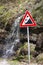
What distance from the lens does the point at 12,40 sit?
15.2 meters

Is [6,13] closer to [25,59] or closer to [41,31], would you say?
[41,31]

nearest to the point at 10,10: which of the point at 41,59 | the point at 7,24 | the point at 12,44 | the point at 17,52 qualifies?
the point at 7,24

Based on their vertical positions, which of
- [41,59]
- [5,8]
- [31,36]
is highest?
[5,8]

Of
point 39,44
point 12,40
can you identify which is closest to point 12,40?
point 12,40

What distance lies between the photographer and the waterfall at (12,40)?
1433 cm

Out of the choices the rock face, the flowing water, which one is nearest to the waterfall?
the flowing water

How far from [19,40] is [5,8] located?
442 cm

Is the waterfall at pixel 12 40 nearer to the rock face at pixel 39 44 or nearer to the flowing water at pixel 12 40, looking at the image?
the flowing water at pixel 12 40

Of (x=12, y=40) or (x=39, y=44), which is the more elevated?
(x=12, y=40)

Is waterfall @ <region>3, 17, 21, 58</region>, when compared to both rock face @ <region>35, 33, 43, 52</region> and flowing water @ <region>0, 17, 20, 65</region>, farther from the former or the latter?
rock face @ <region>35, 33, 43, 52</region>

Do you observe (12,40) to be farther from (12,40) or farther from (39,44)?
(39,44)

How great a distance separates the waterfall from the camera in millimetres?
14328

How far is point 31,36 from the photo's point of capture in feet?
46.2

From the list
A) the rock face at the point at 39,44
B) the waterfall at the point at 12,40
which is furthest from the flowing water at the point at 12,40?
the rock face at the point at 39,44
